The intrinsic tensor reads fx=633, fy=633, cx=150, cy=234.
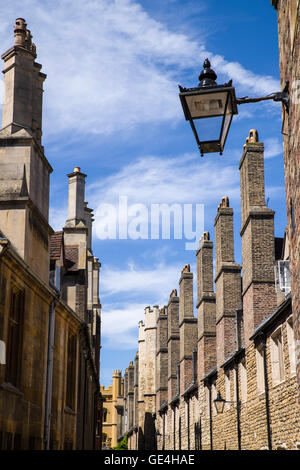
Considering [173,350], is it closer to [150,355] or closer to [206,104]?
[150,355]

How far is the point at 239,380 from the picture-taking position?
22.7 meters

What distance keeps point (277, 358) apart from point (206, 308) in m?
14.0

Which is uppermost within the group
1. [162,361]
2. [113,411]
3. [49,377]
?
[162,361]

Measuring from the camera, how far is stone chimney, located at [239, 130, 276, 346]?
2073 cm

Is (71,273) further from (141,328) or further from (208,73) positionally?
(141,328)

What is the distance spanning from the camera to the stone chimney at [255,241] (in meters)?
20.7

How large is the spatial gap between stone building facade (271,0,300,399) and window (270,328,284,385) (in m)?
11.5

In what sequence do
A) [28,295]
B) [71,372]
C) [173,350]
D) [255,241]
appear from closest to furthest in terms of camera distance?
[28,295] < [71,372] < [255,241] < [173,350]

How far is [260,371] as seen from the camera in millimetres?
19750

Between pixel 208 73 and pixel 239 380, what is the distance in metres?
18.4

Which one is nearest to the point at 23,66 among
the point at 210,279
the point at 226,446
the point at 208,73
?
the point at 208,73

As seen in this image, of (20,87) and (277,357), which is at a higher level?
(20,87)

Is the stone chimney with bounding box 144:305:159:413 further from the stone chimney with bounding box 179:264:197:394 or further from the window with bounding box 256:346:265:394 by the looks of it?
the window with bounding box 256:346:265:394

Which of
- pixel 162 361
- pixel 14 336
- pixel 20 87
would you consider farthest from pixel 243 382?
pixel 162 361
